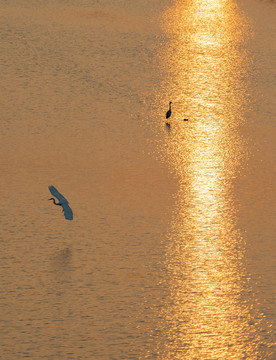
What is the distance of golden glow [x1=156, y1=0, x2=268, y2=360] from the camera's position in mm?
26672

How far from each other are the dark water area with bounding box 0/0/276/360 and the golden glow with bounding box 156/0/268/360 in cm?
8

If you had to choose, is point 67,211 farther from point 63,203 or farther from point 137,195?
point 137,195

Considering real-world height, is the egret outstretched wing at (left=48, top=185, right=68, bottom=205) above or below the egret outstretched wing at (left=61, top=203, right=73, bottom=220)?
above

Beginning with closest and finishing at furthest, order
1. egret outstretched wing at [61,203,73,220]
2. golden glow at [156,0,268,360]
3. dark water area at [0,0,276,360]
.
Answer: golden glow at [156,0,268,360] → dark water area at [0,0,276,360] → egret outstretched wing at [61,203,73,220]

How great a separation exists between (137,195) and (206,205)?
3114 mm

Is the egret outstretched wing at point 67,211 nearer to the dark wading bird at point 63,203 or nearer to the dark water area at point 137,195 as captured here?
the dark wading bird at point 63,203

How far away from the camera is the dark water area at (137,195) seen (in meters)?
27.0

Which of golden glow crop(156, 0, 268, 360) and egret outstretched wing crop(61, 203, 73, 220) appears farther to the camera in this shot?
egret outstretched wing crop(61, 203, 73, 220)

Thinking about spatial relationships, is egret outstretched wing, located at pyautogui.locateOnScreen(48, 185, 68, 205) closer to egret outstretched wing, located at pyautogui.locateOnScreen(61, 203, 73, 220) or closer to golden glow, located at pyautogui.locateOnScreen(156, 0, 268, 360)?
egret outstretched wing, located at pyautogui.locateOnScreen(61, 203, 73, 220)

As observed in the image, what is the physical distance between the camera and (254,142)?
4472cm

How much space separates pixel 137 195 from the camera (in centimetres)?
3712

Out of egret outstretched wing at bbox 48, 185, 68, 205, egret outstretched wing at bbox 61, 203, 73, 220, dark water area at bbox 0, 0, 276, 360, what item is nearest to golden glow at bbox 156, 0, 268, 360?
dark water area at bbox 0, 0, 276, 360

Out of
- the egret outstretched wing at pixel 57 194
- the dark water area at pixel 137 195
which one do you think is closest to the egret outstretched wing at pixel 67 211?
the egret outstretched wing at pixel 57 194

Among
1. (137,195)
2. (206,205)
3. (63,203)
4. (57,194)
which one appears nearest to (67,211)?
(63,203)
